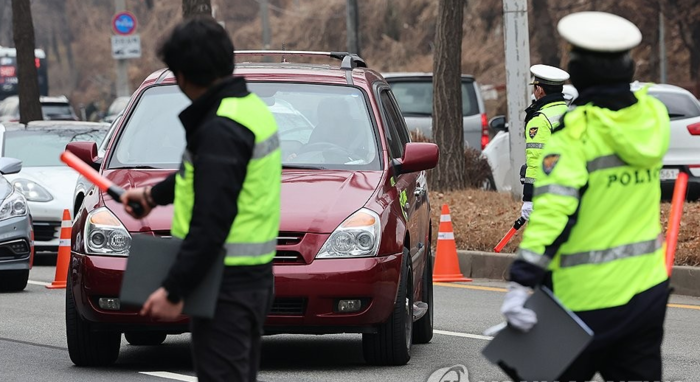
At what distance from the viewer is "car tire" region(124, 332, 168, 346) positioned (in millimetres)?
9516

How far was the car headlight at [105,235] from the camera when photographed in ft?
27.0

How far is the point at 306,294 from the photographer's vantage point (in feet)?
26.6

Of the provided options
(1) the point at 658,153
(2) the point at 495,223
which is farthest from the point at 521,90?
(1) the point at 658,153

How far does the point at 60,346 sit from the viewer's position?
958 centimetres

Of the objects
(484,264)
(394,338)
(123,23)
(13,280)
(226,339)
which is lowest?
(484,264)

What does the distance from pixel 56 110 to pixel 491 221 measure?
3034 cm

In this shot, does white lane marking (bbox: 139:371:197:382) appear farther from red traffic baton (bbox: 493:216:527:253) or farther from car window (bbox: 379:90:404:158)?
red traffic baton (bbox: 493:216:527:253)

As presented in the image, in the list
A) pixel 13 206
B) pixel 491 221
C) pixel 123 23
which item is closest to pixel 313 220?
pixel 13 206

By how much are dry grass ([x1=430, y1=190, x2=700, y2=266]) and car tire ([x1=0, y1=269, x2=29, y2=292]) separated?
4.40 metres

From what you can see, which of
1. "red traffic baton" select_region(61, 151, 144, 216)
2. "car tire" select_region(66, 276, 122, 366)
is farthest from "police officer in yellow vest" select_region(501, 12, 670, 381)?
"car tire" select_region(66, 276, 122, 366)

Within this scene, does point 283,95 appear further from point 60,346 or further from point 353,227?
point 60,346

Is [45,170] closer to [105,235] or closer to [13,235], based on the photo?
[13,235]

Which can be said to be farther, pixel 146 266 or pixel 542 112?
pixel 542 112

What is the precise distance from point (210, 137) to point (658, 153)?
1402mm
